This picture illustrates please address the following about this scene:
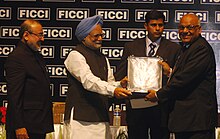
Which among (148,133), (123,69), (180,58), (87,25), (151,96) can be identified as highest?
(87,25)

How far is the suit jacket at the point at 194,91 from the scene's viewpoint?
4406 millimetres

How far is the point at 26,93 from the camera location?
4.53 metres

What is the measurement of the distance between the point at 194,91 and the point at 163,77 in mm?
511

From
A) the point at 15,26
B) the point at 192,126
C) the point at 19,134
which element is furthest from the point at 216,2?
the point at 19,134

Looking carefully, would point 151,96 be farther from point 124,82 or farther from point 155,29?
point 155,29

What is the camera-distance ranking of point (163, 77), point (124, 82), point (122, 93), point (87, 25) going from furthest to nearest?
1. point (163, 77)
2. point (124, 82)
3. point (87, 25)
4. point (122, 93)

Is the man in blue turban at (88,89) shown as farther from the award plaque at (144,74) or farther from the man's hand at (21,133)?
the man's hand at (21,133)

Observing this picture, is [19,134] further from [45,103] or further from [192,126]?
[192,126]

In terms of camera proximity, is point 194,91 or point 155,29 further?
point 155,29

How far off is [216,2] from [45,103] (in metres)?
3.30

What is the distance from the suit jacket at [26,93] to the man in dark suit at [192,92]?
36.3 inches

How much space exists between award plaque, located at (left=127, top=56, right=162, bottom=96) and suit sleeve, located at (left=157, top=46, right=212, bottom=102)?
0.52ft

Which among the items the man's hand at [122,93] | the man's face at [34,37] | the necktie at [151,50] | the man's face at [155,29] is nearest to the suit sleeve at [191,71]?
the man's hand at [122,93]

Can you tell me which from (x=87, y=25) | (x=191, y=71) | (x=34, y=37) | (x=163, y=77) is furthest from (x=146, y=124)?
(x=34, y=37)
